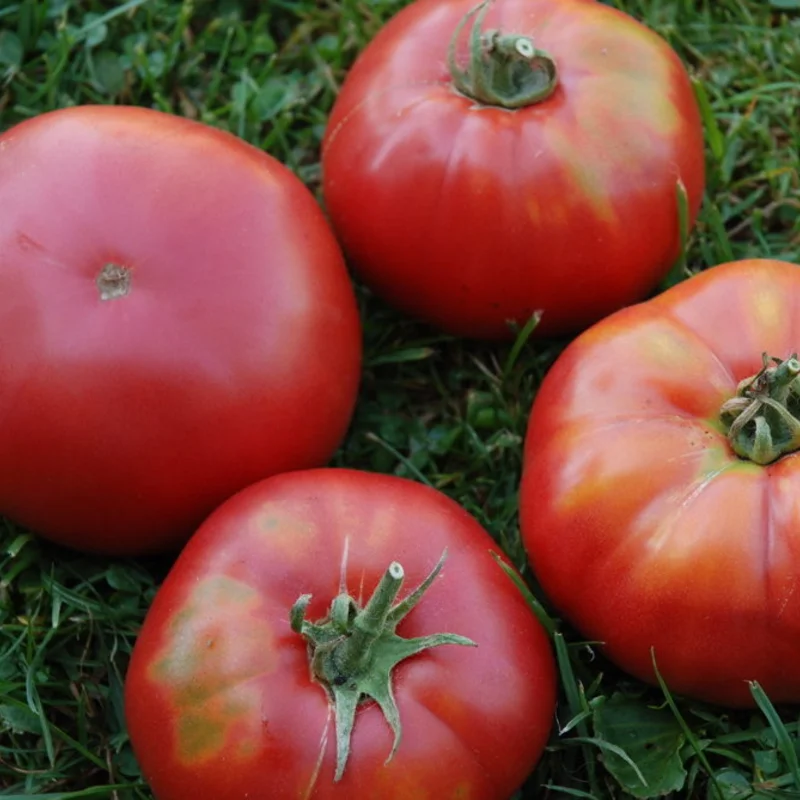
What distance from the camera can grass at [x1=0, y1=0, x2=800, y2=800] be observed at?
1.83 meters

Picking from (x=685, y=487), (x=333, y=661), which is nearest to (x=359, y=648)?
(x=333, y=661)

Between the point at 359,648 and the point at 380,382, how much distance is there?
81 centimetres

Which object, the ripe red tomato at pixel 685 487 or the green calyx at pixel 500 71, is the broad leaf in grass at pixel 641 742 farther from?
the green calyx at pixel 500 71

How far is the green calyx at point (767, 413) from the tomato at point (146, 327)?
0.62 metres

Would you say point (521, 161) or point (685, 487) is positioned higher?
point (521, 161)

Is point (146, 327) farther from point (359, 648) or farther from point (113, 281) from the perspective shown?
point (359, 648)

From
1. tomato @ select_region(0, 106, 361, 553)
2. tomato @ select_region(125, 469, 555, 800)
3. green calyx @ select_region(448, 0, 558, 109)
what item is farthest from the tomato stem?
green calyx @ select_region(448, 0, 558, 109)

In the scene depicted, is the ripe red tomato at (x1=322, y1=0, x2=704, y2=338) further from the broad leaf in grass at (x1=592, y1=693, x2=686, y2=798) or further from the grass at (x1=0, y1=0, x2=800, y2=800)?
the broad leaf in grass at (x1=592, y1=693, x2=686, y2=798)

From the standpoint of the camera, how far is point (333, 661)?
4.97 ft

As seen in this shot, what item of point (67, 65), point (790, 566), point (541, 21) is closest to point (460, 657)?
point (790, 566)

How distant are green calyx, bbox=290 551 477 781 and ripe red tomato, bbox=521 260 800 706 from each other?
27 centimetres

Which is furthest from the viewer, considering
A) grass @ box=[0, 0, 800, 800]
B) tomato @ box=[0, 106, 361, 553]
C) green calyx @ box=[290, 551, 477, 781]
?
grass @ box=[0, 0, 800, 800]

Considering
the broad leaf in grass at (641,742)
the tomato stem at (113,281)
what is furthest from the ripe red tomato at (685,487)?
the tomato stem at (113,281)

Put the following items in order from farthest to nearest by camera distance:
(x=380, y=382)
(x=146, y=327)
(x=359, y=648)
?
(x=380, y=382) < (x=146, y=327) < (x=359, y=648)
